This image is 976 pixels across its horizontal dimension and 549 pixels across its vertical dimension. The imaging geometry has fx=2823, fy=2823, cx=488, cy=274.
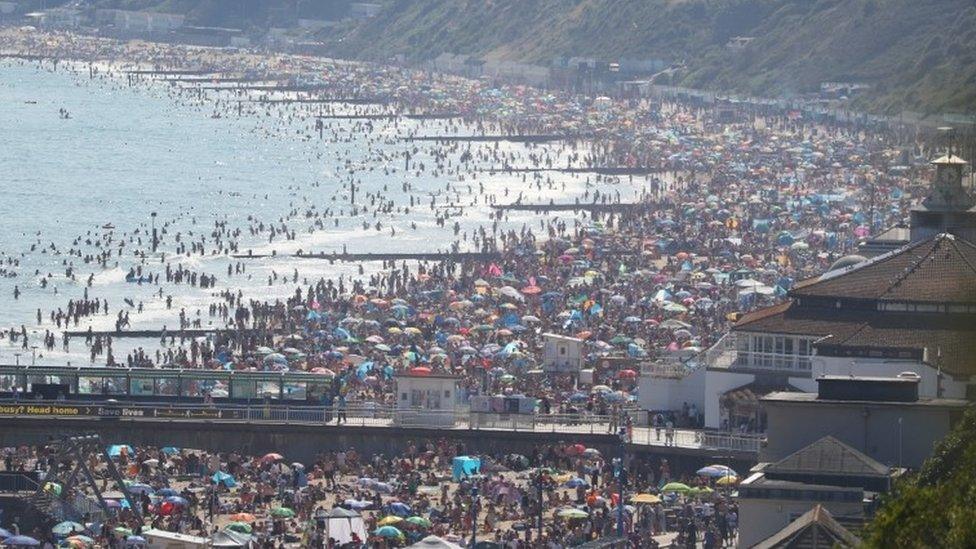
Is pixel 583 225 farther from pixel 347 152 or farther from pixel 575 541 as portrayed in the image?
pixel 575 541

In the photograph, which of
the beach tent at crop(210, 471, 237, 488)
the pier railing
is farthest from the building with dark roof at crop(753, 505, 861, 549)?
the pier railing

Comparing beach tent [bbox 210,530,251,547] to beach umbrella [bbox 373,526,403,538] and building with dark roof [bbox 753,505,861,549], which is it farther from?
building with dark roof [bbox 753,505,861,549]

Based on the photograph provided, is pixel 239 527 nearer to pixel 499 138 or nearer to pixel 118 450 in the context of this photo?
pixel 118 450

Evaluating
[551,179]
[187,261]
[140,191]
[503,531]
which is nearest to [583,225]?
[187,261]

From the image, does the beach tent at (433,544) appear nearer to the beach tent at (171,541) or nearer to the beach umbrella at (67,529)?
the beach tent at (171,541)

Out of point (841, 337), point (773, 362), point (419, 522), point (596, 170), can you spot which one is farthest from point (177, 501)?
point (596, 170)

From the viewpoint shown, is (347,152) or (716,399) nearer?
(716,399)

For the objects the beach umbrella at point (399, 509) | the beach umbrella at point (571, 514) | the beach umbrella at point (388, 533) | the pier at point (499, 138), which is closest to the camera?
the beach umbrella at point (388, 533)

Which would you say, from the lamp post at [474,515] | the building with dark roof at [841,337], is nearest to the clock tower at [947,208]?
the building with dark roof at [841,337]
